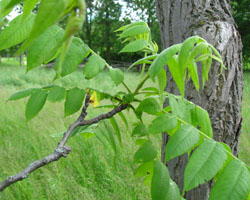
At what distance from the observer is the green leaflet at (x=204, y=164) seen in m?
0.63

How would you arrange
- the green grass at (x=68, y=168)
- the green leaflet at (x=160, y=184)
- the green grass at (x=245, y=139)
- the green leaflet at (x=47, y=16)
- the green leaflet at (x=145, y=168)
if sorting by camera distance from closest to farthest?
the green leaflet at (x=47, y=16) < the green leaflet at (x=160, y=184) < the green leaflet at (x=145, y=168) < the green grass at (x=68, y=168) < the green grass at (x=245, y=139)

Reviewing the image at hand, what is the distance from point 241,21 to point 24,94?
15134 millimetres

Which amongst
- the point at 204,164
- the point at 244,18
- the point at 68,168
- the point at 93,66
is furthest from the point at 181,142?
the point at 244,18

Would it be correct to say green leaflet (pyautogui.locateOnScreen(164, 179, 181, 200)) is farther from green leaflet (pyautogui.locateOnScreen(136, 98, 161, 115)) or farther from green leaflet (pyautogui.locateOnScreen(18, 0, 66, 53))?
green leaflet (pyautogui.locateOnScreen(18, 0, 66, 53))

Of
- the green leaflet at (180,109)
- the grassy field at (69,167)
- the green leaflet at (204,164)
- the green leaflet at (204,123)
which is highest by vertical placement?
the green leaflet at (180,109)

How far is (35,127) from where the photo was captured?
3141mm

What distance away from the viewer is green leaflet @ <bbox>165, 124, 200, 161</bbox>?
0.69 m

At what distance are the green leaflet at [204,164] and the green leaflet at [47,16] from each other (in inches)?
20.0

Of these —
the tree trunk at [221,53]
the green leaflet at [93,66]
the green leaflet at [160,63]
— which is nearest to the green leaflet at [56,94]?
the green leaflet at [93,66]

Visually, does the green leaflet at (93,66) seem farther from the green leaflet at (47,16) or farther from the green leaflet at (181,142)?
the green leaflet at (47,16)

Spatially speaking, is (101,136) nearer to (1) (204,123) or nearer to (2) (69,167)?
(1) (204,123)

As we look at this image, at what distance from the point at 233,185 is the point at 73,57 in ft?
1.70

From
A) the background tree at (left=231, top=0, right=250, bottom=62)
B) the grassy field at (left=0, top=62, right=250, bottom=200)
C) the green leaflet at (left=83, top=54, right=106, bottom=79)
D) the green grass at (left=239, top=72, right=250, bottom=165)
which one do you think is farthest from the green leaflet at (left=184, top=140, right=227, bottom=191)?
the background tree at (left=231, top=0, right=250, bottom=62)

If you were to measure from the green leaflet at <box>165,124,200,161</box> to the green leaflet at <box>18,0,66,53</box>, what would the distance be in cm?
53
